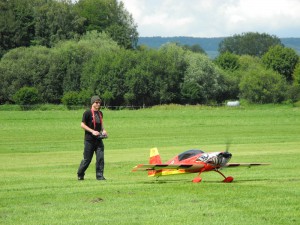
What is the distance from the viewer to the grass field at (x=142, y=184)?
12.6 m

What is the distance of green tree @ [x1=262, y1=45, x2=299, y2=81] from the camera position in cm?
14462

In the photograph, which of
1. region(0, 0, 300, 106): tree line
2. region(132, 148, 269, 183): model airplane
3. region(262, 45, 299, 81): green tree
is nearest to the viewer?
region(132, 148, 269, 183): model airplane

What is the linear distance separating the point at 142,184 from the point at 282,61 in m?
130

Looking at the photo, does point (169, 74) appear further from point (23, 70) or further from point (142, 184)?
point (142, 184)

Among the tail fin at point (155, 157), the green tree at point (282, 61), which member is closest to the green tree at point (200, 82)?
the green tree at point (282, 61)

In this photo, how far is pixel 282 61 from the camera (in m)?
145

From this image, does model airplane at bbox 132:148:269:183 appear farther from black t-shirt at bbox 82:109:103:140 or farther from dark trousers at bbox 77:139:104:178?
black t-shirt at bbox 82:109:103:140

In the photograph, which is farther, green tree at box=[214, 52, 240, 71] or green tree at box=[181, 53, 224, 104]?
green tree at box=[214, 52, 240, 71]

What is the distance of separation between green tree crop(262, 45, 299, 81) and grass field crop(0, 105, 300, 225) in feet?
323

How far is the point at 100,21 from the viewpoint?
139 metres

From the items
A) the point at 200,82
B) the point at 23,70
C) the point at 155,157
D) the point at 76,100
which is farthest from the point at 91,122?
the point at 200,82

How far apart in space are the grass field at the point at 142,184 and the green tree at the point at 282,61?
9839cm

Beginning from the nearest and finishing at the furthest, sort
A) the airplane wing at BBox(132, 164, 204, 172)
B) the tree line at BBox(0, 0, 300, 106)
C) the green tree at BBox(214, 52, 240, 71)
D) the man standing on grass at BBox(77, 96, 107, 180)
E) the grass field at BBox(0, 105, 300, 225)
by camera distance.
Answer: the grass field at BBox(0, 105, 300, 225) → the airplane wing at BBox(132, 164, 204, 172) → the man standing on grass at BBox(77, 96, 107, 180) → the tree line at BBox(0, 0, 300, 106) → the green tree at BBox(214, 52, 240, 71)

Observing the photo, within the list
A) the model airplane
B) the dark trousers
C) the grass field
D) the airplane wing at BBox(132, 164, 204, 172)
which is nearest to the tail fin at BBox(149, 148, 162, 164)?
the grass field
